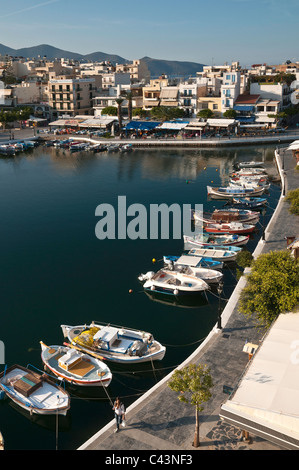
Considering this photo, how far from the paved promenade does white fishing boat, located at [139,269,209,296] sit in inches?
258

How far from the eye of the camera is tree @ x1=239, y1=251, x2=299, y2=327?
20.8 meters

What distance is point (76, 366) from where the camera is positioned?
22609mm

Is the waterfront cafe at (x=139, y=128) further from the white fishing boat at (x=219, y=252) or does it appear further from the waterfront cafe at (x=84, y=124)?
the white fishing boat at (x=219, y=252)

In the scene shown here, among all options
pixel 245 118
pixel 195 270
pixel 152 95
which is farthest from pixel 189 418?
pixel 152 95

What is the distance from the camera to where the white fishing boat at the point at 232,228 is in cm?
4069


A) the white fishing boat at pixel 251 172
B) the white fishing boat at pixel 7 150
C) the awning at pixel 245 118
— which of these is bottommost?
the white fishing boat at pixel 251 172

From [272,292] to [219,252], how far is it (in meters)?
14.8

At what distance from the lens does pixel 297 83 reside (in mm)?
120125

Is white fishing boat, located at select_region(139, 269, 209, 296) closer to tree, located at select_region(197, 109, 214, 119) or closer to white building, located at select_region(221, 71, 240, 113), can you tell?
tree, located at select_region(197, 109, 214, 119)

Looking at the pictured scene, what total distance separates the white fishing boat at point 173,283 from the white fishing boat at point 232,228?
10495 mm

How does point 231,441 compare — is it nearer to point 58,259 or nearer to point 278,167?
point 58,259

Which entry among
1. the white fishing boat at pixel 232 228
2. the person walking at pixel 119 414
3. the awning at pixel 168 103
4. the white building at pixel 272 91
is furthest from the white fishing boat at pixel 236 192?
the awning at pixel 168 103

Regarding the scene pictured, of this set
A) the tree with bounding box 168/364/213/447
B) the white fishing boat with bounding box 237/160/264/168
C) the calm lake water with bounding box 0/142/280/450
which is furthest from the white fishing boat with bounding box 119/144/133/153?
the tree with bounding box 168/364/213/447

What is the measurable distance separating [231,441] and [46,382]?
9760mm
